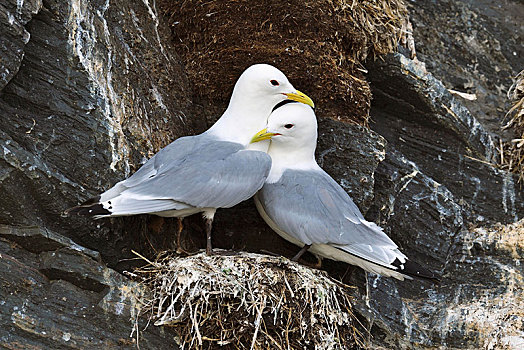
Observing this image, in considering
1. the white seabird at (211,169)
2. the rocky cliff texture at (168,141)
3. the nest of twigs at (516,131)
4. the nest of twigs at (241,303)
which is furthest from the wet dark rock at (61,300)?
the nest of twigs at (516,131)

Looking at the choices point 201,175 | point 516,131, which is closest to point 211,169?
point 201,175

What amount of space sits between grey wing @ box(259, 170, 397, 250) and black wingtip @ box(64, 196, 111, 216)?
1.13 metres

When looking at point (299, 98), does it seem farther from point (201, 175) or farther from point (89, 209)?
point (89, 209)

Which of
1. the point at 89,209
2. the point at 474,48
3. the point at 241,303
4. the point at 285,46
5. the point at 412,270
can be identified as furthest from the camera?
the point at 474,48

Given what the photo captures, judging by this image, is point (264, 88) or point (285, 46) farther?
point (285, 46)

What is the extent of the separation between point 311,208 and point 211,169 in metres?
0.67

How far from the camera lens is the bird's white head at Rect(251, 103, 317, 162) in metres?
4.88

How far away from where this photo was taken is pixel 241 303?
162 inches

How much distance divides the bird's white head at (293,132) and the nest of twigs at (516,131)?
1.73m

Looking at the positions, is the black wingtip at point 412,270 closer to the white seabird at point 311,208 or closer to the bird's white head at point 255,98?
the white seabird at point 311,208

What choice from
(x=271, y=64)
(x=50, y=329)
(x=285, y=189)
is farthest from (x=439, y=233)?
(x=50, y=329)

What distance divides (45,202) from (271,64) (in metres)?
1.90

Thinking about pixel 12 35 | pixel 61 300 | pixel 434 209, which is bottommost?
pixel 434 209

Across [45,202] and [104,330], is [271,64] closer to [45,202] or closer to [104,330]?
[45,202]
